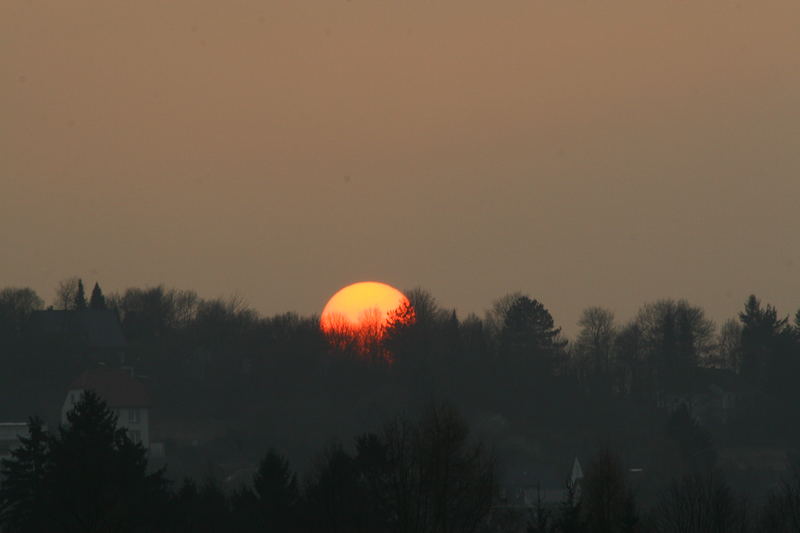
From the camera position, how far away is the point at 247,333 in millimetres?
189500

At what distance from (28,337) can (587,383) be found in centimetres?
6361

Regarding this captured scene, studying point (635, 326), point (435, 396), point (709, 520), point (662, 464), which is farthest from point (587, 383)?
point (709, 520)

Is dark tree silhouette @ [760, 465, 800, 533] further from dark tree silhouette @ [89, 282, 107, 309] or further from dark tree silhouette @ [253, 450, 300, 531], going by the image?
dark tree silhouette @ [89, 282, 107, 309]

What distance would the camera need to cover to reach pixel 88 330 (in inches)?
7131

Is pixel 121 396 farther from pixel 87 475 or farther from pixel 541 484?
pixel 87 475

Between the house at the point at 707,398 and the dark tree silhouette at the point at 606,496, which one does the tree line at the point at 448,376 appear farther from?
the dark tree silhouette at the point at 606,496

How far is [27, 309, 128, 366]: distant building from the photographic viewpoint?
578ft

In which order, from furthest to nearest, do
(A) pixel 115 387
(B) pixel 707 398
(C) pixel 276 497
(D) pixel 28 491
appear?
(B) pixel 707 398
(A) pixel 115 387
(C) pixel 276 497
(D) pixel 28 491

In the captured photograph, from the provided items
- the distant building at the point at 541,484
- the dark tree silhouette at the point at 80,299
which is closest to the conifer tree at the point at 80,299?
the dark tree silhouette at the point at 80,299

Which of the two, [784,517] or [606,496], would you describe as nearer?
[606,496]

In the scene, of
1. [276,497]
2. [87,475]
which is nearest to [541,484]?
[276,497]

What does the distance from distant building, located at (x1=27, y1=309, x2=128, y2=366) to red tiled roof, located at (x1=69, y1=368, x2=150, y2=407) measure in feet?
40.8

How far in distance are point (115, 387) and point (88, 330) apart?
852 inches

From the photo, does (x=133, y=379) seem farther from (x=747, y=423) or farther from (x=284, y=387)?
(x=747, y=423)
